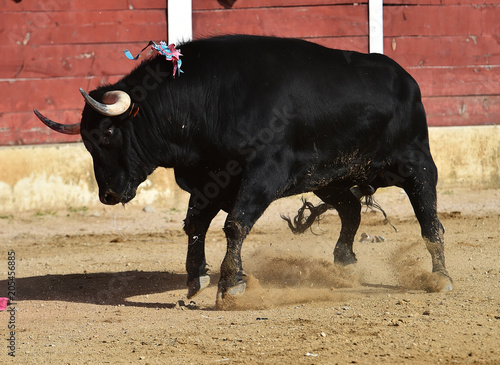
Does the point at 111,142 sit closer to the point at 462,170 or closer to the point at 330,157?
the point at 330,157

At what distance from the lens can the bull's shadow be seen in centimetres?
612

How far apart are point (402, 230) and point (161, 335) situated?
413cm

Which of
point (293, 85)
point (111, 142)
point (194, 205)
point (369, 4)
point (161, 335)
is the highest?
point (369, 4)

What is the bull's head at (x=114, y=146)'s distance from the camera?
218 inches

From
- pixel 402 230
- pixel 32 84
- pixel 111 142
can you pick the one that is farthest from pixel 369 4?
pixel 111 142

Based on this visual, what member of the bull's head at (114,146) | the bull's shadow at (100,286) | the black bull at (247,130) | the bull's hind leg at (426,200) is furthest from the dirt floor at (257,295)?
the bull's head at (114,146)

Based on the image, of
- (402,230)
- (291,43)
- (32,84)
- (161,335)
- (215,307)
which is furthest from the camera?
(32,84)

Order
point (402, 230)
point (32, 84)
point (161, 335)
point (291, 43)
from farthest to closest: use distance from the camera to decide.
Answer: point (32, 84)
point (402, 230)
point (291, 43)
point (161, 335)

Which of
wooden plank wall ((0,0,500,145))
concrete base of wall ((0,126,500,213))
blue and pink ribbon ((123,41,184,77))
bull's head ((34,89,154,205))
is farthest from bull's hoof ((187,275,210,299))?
wooden plank wall ((0,0,500,145))

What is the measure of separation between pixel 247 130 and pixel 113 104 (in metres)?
0.83

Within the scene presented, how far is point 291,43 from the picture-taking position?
598cm

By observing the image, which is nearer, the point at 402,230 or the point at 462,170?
the point at 402,230

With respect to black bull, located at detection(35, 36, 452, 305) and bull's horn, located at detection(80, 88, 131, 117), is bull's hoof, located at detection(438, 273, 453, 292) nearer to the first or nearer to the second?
black bull, located at detection(35, 36, 452, 305)

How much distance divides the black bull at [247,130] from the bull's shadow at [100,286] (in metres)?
0.57
